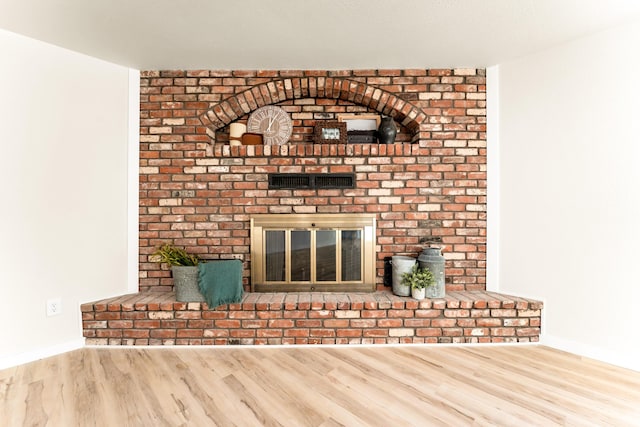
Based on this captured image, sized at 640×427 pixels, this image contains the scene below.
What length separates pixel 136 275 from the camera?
244cm

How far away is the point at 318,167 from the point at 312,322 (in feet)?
4.29

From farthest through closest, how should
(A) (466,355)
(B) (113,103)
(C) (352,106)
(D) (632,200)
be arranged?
1. (C) (352,106)
2. (B) (113,103)
3. (A) (466,355)
4. (D) (632,200)

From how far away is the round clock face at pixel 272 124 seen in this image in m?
2.59

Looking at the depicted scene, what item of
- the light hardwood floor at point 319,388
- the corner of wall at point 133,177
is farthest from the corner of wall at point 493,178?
the corner of wall at point 133,177

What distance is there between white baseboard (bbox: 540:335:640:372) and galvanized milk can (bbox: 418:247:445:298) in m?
0.86

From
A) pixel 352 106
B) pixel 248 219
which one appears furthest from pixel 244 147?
pixel 352 106

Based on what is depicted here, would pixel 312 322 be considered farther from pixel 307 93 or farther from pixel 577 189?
pixel 577 189

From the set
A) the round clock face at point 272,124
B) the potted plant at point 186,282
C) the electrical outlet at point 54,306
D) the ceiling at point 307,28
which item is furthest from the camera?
the round clock face at point 272,124

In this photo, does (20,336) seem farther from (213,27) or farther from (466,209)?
(466,209)

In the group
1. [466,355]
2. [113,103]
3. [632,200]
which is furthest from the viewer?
[113,103]

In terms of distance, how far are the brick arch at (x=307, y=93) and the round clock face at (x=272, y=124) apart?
0.29ft

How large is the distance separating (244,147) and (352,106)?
109 centimetres

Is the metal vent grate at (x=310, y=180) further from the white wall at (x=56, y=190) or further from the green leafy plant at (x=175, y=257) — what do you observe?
the white wall at (x=56, y=190)

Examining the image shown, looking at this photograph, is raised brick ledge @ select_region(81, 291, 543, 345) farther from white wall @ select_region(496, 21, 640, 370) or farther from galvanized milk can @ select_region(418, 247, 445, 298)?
white wall @ select_region(496, 21, 640, 370)
